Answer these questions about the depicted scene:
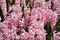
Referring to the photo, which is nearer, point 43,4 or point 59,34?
point 59,34

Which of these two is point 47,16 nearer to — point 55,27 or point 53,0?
point 55,27

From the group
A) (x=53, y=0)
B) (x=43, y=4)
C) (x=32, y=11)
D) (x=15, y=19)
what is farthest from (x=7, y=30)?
(x=53, y=0)

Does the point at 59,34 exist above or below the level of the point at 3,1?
below

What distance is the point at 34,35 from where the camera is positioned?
816 mm

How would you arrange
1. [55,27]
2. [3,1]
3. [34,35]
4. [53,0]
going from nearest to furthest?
[34,35] → [55,27] → [3,1] → [53,0]

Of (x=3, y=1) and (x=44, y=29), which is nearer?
(x=44, y=29)

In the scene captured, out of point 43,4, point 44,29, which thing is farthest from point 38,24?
point 43,4

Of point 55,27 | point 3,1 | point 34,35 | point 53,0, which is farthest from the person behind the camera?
point 53,0

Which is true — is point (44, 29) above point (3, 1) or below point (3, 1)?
below

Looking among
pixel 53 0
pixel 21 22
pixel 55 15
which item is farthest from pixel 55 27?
Result: pixel 53 0

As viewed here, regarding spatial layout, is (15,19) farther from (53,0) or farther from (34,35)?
(53,0)

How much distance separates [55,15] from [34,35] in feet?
0.65

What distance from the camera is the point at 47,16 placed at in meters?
0.95

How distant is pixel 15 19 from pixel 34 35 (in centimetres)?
12
